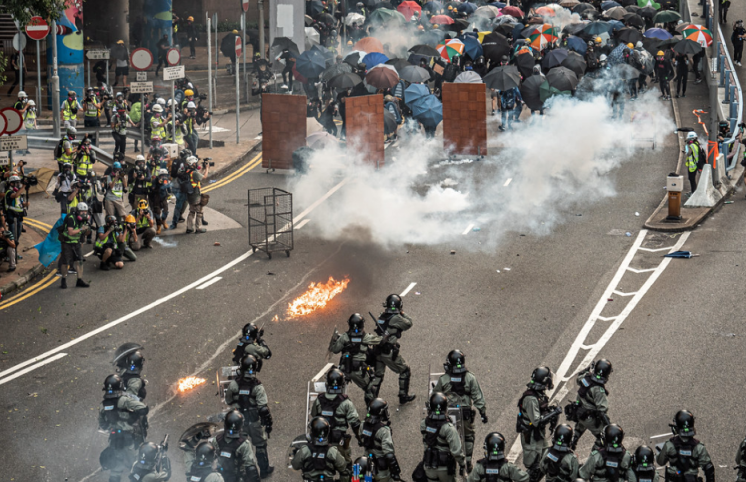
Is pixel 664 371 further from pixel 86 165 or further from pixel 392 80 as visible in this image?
pixel 392 80

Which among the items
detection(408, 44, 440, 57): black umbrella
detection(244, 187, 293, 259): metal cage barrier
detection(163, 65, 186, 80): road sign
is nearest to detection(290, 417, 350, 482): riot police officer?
detection(244, 187, 293, 259): metal cage barrier

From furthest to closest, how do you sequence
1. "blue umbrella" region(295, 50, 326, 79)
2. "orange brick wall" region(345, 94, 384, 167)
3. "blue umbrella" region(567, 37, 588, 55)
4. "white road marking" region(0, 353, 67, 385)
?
"blue umbrella" region(567, 37, 588, 55)
"blue umbrella" region(295, 50, 326, 79)
"orange brick wall" region(345, 94, 384, 167)
"white road marking" region(0, 353, 67, 385)

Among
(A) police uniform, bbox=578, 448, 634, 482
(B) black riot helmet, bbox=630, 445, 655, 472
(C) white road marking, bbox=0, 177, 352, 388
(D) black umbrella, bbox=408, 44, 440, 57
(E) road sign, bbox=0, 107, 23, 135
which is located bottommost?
(C) white road marking, bbox=0, 177, 352, 388

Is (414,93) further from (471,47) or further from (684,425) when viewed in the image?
(684,425)

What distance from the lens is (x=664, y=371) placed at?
13938mm

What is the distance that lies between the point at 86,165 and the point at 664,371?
41.1 ft

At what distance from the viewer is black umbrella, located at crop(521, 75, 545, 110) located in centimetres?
2622

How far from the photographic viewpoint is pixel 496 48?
31062 mm

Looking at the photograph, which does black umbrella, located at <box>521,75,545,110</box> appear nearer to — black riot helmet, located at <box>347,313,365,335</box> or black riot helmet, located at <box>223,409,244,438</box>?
black riot helmet, located at <box>347,313,365,335</box>

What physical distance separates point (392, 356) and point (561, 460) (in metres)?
3.54

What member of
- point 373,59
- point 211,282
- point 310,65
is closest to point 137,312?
point 211,282

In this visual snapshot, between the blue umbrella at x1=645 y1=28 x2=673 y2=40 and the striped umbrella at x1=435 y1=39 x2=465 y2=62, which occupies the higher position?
the blue umbrella at x1=645 y1=28 x2=673 y2=40

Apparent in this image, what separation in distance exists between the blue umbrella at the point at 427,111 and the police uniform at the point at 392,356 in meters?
13.0

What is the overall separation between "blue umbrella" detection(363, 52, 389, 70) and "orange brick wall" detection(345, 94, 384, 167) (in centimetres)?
566
